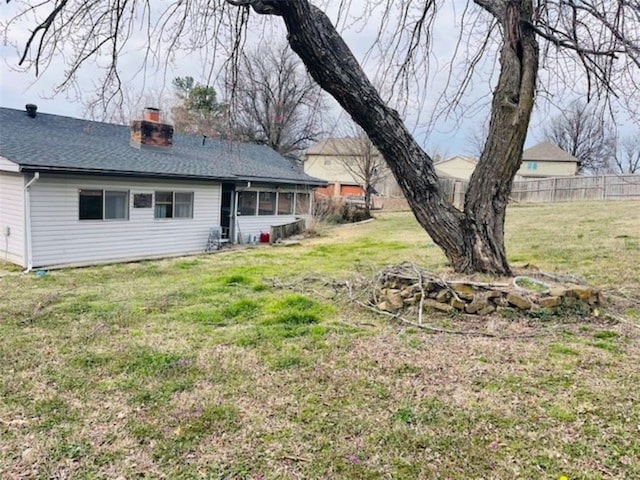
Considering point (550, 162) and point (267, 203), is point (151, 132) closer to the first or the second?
point (267, 203)

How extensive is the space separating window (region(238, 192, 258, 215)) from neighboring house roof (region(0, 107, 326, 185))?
2.43 feet

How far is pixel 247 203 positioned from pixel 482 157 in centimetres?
1229

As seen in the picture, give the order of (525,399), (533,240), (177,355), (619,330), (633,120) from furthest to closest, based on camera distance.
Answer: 1. (533,240)
2. (633,120)
3. (619,330)
4. (177,355)
5. (525,399)

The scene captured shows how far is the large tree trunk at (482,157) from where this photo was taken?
5125 mm

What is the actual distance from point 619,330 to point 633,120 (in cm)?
245

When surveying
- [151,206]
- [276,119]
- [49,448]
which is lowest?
[49,448]

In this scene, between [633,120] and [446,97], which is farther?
[446,97]

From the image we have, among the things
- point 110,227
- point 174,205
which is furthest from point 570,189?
point 110,227

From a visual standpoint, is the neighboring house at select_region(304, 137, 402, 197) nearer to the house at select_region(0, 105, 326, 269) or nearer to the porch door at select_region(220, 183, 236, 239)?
the house at select_region(0, 105, 326, 269)

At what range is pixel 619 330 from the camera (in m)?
4.31

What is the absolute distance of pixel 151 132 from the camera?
49.8ft

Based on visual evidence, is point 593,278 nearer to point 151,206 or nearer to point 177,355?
point 177,355

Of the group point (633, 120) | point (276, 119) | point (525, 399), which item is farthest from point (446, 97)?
point (276, 119)

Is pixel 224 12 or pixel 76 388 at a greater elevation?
pixel 224 12
